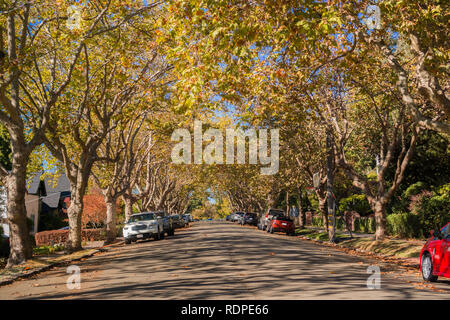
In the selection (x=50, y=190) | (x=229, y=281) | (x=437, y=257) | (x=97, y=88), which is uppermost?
(x=97, y=88)

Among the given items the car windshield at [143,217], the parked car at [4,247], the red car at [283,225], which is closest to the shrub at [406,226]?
the red car at [283,225]

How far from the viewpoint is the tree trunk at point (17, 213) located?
17266mm

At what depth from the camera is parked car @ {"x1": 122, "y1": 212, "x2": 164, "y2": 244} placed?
94.7 feet

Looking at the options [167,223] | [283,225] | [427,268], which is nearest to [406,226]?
[283,225]

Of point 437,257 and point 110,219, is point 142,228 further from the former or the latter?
point 437,257

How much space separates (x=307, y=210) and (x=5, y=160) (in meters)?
37.8

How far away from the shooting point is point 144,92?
74.1 ft

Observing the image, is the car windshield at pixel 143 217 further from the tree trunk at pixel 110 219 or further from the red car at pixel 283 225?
the red car at pixel 283 225

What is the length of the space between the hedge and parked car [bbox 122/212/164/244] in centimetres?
721

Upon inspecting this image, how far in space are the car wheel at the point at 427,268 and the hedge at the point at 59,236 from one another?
1066 inches

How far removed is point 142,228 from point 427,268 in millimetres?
19833

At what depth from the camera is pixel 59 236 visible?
113 ft

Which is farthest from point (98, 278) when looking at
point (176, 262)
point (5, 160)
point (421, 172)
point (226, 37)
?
point (5, 160)
